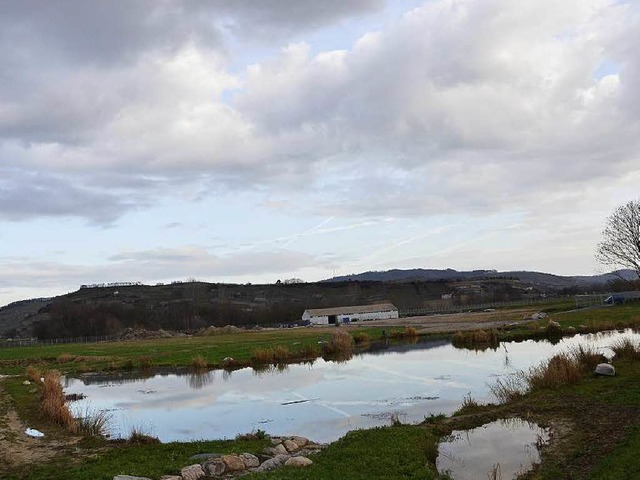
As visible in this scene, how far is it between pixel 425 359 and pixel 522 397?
1842cm

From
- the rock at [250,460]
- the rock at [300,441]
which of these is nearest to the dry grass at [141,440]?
the rock at [300,441]

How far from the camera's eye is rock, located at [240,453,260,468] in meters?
13.7

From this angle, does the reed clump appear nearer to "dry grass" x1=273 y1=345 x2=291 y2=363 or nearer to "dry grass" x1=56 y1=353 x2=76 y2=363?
"dry grass" x1=273 y1=345 x2=291 y2=363

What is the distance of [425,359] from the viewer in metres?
39.1

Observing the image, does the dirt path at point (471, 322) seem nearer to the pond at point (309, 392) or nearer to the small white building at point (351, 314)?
the pond at point (309, 392)

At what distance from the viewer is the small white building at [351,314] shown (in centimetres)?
13488

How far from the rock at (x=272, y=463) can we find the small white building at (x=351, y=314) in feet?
389

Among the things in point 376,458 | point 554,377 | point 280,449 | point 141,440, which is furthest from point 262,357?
point 376,458

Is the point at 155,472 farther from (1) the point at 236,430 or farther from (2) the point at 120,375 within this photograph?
(2) the point at 120,375

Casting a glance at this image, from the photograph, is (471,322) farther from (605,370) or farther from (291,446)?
(291,446)

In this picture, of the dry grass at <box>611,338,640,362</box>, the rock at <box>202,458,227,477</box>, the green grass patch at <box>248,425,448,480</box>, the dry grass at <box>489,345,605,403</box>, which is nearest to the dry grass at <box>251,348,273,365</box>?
the dry grass at <box>489,345,605,403</box>

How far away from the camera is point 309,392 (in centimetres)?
2834

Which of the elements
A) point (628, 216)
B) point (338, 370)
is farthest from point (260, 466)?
point (628, 216)

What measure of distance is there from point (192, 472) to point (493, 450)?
7.77 meters
